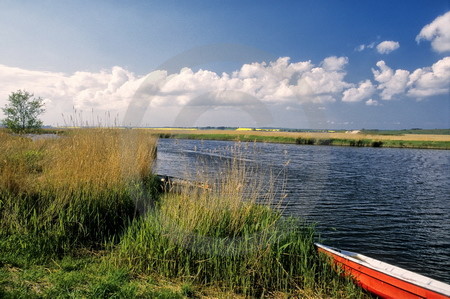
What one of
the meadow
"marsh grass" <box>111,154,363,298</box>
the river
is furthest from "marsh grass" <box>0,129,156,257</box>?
the river

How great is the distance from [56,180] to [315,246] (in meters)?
6.05

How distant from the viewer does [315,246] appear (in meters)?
6.37

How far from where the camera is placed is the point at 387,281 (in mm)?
5129

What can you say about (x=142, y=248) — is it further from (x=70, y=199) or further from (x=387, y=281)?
(x=387, y=281)

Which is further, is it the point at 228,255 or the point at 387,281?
the point at 228,255

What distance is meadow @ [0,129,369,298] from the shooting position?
4.91 meters

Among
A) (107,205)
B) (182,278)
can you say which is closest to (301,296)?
(182,278)

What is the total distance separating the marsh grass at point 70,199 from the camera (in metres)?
6.12

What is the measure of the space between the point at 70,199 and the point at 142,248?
249 centimetres

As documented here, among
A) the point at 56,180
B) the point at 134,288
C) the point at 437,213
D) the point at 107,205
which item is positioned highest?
the point at 56,180

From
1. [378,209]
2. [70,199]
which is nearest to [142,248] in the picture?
[70,199]

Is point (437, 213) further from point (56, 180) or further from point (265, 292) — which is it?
point (56, 180)

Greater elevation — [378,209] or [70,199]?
[70,199]

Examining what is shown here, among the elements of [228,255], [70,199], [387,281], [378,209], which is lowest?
[378,209]
